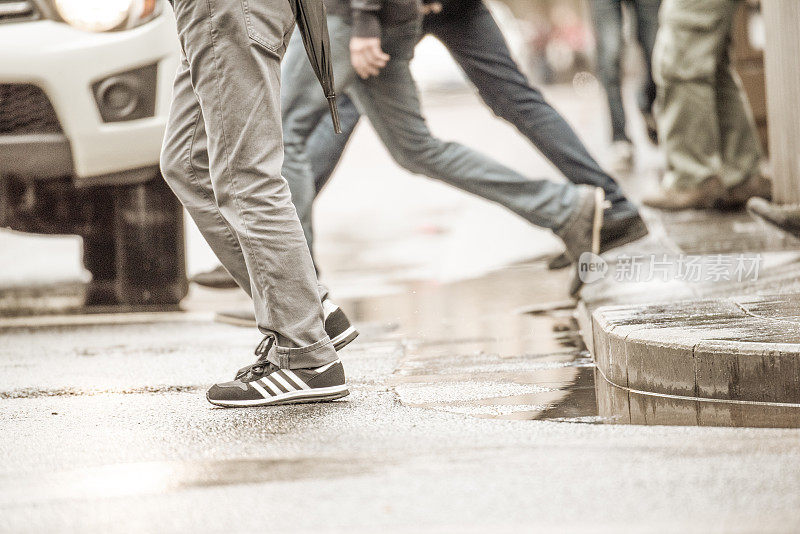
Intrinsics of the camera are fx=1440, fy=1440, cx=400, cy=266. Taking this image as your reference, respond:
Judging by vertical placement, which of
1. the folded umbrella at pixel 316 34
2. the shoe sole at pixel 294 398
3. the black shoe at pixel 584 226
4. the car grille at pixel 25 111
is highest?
the folded umbrella at pixel 316 34

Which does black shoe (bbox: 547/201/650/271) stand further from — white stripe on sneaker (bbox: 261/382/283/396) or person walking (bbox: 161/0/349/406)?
white stripe on sneaker (bbox: 261/382/283/396)

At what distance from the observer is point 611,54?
10.0 m

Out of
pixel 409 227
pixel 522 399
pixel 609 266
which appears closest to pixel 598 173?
pixel 609 266

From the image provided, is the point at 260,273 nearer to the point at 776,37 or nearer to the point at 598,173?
the point at 598,173

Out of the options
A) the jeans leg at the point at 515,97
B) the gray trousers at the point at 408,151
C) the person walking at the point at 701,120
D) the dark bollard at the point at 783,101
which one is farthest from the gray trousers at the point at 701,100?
the gray trousers at the point at 408,151

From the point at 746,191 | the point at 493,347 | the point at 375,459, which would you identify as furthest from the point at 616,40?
the point at 375,459

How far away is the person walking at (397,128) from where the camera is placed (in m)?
5.06

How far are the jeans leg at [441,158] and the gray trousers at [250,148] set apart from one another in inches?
56.7

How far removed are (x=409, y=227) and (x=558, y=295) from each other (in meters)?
3.23

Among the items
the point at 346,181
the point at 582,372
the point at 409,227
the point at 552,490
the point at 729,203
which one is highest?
the point at 552,490

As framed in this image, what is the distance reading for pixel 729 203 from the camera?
7305 millimetres

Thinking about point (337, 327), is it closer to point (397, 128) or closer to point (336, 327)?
point (336, 327)

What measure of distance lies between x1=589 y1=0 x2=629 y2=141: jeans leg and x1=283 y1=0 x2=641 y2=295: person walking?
4652mm

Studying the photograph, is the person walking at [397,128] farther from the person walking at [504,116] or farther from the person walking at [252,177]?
the person walking at [252,177]
